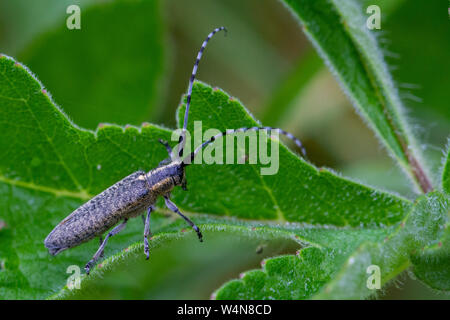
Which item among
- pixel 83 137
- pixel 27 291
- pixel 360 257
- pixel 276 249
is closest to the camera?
pixel 360 257

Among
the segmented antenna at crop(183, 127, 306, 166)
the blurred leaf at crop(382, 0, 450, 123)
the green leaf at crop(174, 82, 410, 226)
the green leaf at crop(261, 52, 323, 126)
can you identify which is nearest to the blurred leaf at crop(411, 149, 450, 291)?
the green leaf at crop(174, 82, 410, 226)

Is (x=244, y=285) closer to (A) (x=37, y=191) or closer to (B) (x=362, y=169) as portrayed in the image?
(A) (x=37, y=191)

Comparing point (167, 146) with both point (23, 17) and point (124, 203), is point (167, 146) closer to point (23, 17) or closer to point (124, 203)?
point (124, 203)

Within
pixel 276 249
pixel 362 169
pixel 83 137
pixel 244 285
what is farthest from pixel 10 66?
pixel 362 169

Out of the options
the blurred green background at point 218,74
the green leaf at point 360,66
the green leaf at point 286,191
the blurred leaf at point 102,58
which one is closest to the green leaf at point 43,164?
the green leaf at point 286,191

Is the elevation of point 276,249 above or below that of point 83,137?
below

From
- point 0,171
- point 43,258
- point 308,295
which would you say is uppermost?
point 0,171
